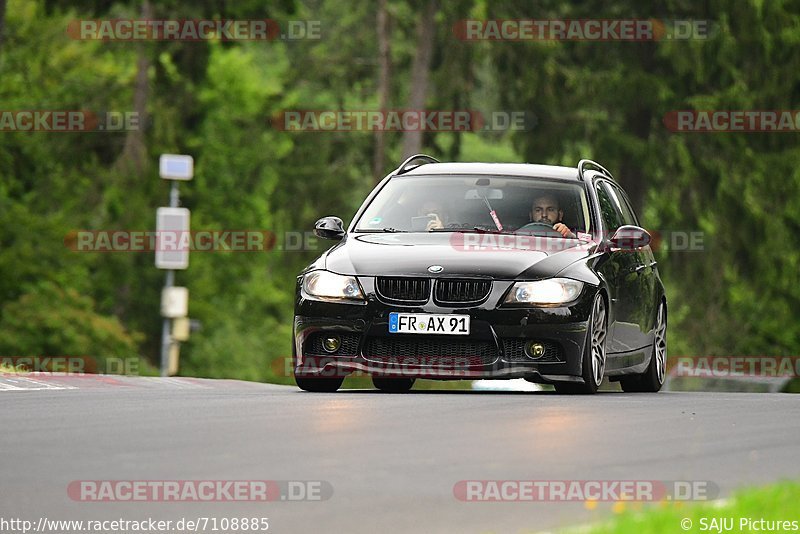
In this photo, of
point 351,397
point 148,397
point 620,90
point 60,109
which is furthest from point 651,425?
point 60,109

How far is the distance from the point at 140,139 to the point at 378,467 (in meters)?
38.5

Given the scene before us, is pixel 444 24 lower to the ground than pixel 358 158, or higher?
higher

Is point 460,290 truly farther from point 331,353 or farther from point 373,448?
point 373,448

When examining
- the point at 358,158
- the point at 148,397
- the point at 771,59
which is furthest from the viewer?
the point at 358,158

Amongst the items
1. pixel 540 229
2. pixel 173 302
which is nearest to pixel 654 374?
pixel 540 229

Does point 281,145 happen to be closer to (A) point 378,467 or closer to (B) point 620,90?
(B) point 620,90

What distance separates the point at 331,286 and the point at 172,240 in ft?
60.6

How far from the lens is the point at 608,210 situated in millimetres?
16031

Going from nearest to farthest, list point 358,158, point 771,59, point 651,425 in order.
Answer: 1. point 651,425
2. point 771,59
3. point 358,158

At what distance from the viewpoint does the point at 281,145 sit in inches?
2311

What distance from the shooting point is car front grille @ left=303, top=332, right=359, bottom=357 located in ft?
45.6

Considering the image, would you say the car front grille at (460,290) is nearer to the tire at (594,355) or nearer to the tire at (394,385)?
the tire at (594,355)

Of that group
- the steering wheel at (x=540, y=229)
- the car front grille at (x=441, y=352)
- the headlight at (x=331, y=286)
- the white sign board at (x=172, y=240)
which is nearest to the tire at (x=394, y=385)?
the steering wheel at (x=540, y=229)

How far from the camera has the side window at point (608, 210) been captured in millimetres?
15656
